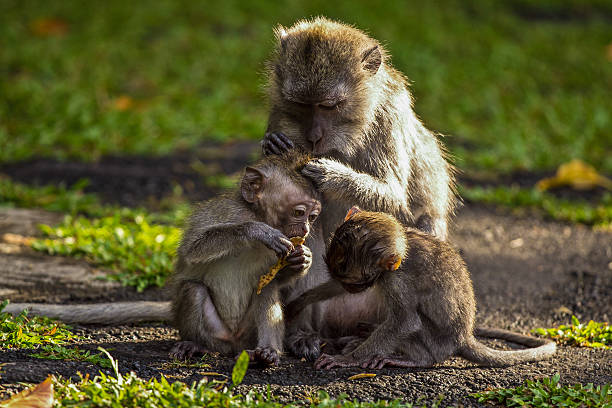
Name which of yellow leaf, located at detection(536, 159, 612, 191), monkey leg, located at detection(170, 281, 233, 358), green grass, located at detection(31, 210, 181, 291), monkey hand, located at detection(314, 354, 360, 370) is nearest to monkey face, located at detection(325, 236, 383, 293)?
monkey hand, located at detection(314, 354, 360, 370)

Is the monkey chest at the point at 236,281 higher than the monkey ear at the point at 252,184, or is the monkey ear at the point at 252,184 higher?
the monkey ear at the point at 252,184

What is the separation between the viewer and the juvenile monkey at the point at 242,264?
5.06 meters

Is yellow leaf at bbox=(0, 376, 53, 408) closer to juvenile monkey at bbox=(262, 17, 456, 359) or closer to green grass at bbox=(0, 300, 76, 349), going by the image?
green grass at bbox=(0, 300, 76, 349)

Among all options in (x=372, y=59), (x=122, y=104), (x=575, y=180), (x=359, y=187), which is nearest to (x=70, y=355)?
(x=359, y=187)

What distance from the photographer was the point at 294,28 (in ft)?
19.9

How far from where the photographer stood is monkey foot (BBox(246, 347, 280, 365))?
4828 millimetres

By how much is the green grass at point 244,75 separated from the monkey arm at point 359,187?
3745mm

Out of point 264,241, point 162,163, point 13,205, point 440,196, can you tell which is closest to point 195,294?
point 264,241

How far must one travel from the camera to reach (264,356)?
482 cm

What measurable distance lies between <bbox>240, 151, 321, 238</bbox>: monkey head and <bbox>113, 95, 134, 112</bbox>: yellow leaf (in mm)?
6560

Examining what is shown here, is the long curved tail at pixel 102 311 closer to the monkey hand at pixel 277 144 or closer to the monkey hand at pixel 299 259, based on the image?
the monkey hand at pixel 299 259

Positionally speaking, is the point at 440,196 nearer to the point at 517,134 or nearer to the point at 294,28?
the point at 294,28

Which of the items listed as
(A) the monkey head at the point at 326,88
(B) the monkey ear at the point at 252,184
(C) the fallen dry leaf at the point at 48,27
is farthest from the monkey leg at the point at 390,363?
(C) the fallen dry leaf at the point at 48,27

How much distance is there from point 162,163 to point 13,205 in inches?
84.9
